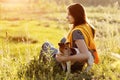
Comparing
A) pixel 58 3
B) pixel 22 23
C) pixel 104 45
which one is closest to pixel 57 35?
pixel 22 23

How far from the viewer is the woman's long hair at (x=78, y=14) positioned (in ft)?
20.5

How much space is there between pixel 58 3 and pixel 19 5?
83.8 inches

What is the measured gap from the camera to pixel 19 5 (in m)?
20.5

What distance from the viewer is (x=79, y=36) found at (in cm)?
605

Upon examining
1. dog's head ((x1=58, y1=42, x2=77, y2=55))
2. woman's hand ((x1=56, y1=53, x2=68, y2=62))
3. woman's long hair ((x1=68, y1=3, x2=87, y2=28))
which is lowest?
woman's hand ((x1=56, y1=53, x2=68, y2=62))

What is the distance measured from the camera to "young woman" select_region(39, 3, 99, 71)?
6039 millimetres

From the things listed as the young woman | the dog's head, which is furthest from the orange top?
the dog's head

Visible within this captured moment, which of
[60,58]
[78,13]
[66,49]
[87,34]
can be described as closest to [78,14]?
[78,13]

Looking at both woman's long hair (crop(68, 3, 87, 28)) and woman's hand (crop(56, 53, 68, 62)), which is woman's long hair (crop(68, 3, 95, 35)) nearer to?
woman's long hair (crop(68, 3, 87, 28))

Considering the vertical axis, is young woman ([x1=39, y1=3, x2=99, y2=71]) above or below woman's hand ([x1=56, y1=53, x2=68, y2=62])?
above

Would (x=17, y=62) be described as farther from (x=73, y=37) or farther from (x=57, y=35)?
(x=57, y=35)

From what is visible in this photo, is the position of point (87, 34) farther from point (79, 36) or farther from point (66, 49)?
point (66, 49)

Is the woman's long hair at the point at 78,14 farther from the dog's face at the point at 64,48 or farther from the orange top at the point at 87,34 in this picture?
the dog's face at the point at 64,48

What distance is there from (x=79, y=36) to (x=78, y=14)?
0.40m
